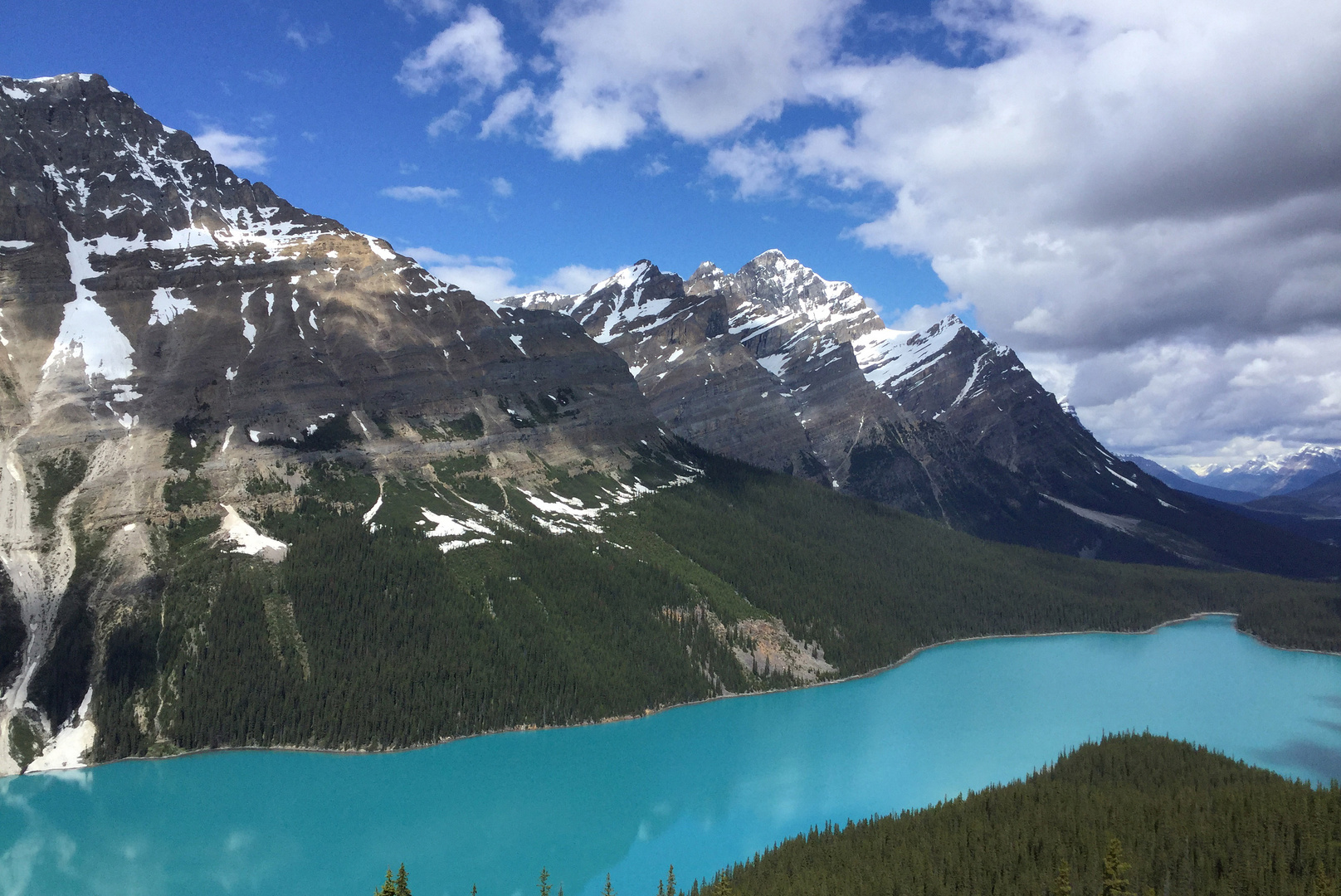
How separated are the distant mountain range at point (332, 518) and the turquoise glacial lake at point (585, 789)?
6.24 m

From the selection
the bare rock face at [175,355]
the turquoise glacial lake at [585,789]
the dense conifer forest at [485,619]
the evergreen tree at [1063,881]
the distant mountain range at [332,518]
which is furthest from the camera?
the bare rock face at [175,355]

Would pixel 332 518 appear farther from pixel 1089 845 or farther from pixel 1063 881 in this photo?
pixel 1063 881

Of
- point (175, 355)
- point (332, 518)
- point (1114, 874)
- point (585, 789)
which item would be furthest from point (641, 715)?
point (175, 355)

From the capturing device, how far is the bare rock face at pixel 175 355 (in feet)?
362

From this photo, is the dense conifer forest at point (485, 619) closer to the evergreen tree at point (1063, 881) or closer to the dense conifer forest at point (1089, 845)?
the dense conifer forest at point (1089, 845)

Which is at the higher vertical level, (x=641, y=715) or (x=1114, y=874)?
(x=641, y=715)

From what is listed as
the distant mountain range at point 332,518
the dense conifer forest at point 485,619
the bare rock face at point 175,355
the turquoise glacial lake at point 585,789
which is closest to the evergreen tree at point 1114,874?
the turquoise glacial lake at point 585,789

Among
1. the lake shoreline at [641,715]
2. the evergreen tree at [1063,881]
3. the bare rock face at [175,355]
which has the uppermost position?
the bare rock face at [175,355]

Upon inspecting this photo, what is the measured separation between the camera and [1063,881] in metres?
50.5

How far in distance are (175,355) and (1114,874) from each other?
13193cm

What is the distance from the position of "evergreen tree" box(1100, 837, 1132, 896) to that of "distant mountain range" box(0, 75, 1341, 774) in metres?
62.5

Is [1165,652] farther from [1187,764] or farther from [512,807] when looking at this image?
[512,807]

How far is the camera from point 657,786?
8800cm

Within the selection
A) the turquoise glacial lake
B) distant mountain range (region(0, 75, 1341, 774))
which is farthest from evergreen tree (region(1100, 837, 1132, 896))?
distant mountain range (region(0, 75, 1341, 774))
